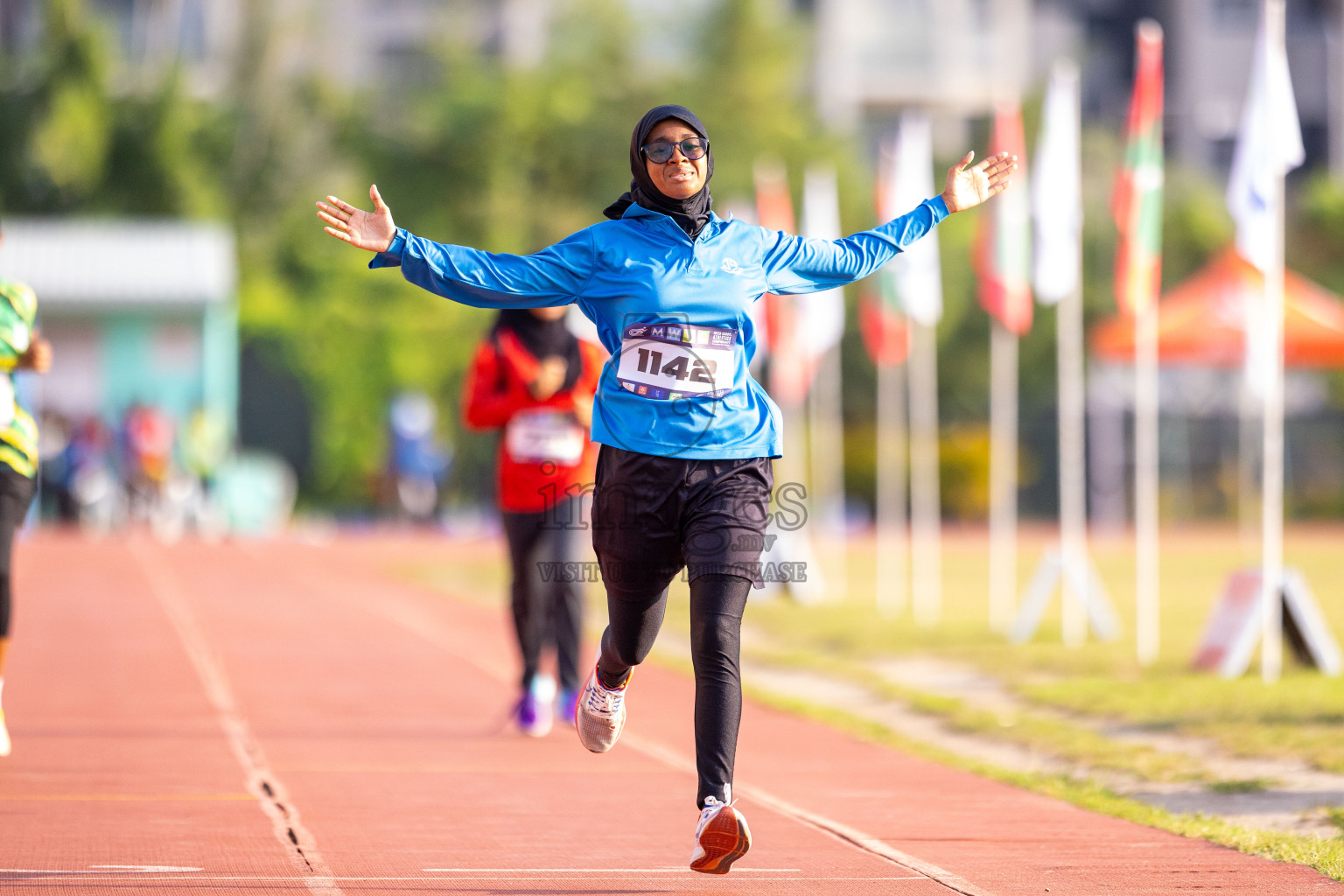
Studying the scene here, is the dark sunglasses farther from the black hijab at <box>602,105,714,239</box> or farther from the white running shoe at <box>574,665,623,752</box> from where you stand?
the white running shoe at <box>574,665,623,752</box>

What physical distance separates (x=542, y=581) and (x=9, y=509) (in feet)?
8.46

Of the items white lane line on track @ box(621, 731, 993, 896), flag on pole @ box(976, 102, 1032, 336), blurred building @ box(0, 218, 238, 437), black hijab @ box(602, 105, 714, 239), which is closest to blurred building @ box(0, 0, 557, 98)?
blurred building @ box(0, 218, 238, 437)

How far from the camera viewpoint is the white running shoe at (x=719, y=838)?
539cm

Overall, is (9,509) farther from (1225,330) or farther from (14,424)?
(1225,330)

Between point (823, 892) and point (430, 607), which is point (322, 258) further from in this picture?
point (823, 892)

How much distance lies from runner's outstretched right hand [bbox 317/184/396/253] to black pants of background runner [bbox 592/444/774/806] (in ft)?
2.95

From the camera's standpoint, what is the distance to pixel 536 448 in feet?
29.9

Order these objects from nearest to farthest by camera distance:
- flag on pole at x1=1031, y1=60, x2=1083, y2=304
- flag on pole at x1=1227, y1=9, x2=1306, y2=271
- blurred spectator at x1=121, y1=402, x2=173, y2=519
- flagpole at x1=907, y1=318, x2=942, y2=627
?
1. flag on pole at x1=1227, y1=9, x2=1306, y2=271
2. flag on pole at x1=1031, y1=60, x2=1083, y2=304
3. flagpole at x1=907, y1=318, x2=942, y2=627
4. blurred spectator at x1=121, y1=402, x2=173, y2=519

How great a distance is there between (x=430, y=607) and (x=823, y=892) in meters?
11.6

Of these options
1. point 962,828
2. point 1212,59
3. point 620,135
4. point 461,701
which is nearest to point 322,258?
point 620,135

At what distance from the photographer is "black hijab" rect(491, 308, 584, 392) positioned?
918 centimetres

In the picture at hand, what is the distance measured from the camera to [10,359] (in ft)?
25.1

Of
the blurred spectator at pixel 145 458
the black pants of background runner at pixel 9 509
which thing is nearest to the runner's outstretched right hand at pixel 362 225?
the black pants of background runner at pixel 9 509

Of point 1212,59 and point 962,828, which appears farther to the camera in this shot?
point 1212,59
